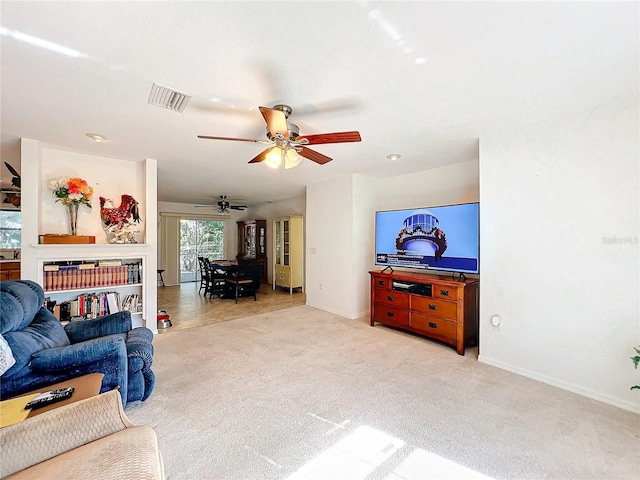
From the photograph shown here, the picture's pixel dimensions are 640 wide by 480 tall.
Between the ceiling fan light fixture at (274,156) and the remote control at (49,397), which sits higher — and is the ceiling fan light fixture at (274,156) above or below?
above

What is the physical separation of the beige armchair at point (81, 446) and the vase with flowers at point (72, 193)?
9.94 feet

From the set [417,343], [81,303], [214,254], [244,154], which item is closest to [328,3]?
[244,154]

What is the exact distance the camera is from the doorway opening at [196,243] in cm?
827

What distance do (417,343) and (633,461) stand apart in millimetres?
1936

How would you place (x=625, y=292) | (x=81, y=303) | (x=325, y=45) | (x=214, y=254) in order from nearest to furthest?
(x=325, y=45) < (x=625, y=292) < (x=81, y=303) < (x=214, y=254)

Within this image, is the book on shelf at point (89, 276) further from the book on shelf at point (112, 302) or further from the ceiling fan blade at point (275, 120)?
the ceiling fan blade at point (275, 120)

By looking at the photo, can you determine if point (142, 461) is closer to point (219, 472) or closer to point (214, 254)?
point (219, 472)

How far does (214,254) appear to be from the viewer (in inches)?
347

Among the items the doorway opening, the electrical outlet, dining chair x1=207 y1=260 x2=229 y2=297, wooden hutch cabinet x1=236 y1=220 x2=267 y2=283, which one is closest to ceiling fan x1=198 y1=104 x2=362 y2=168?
the electrical outlet

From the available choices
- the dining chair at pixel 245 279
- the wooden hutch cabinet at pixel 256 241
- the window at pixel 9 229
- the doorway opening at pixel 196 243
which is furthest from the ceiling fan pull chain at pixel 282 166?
the window at pixel 9 229

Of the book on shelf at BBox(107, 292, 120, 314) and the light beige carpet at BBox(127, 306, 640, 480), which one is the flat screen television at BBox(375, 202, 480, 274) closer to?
the light beige carpet at BBox(127, 306, 640, 480)

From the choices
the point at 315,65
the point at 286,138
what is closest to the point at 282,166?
the point at 286,138

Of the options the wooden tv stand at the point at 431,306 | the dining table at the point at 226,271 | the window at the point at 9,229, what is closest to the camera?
the wooden tv stand at the point at 431,306

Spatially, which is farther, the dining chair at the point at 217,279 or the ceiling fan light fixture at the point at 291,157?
the dining chair at the point at 217,279
